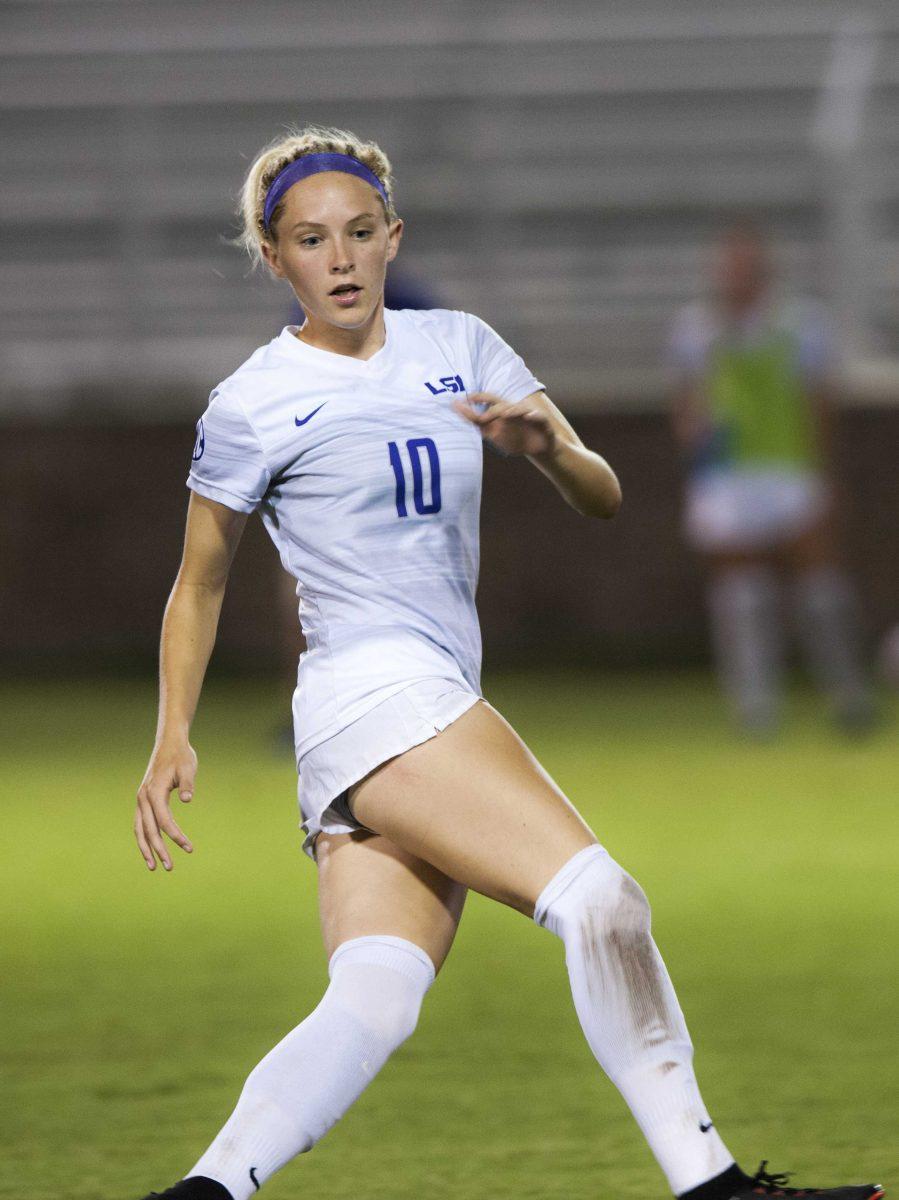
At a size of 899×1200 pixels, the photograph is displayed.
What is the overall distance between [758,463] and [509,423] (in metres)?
7.59

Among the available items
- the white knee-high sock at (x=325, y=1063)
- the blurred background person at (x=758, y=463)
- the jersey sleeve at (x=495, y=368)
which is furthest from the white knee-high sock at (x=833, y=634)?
the white knee-high sock at (x=325, y=1063)

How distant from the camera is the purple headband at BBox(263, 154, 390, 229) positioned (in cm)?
318

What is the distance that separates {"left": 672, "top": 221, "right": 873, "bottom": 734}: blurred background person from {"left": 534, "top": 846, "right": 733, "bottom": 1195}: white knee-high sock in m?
6.87

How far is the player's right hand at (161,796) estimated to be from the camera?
10.1ft

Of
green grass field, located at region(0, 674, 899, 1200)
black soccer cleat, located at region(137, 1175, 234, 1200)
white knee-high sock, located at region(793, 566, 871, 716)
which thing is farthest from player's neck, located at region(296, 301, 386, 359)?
white knee-high sock, located at region(793, 566, 871, 716)

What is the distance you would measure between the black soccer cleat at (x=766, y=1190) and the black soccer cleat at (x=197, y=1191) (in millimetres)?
647

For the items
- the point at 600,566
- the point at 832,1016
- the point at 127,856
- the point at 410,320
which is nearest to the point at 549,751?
the point at 127,856

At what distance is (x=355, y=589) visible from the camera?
10.3ft

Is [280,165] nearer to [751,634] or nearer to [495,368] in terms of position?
[495,368]

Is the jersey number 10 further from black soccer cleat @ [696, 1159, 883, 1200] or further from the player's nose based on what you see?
black soccer cleat @ [696, 1159, 883, 1200]

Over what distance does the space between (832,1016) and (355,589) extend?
2.23m

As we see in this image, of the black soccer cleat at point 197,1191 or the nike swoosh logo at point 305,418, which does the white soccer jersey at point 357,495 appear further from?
the black soccer cleat at point 197,1191

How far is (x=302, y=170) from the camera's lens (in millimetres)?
3178

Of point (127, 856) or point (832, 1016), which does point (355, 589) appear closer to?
point (832, 1016)
